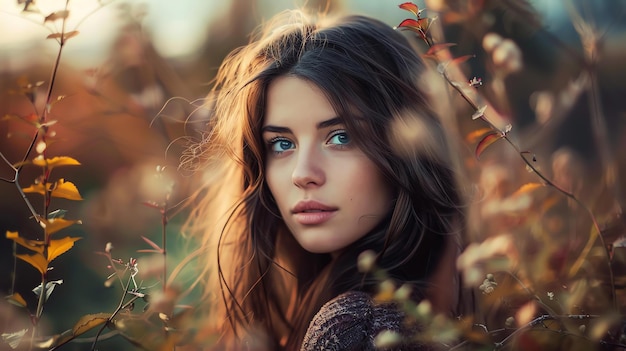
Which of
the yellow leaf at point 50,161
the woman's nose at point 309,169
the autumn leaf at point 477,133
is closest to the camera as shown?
the yellow leaf at point 50,161

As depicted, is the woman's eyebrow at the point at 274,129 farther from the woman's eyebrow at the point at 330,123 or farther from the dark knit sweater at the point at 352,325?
the dark knit sweater at the point at 352,325

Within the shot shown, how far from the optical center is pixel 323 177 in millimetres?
1170

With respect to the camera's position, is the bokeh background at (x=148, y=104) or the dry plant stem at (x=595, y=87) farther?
the bokeh background at (x=148, y=104)

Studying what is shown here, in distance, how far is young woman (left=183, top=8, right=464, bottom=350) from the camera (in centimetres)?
117

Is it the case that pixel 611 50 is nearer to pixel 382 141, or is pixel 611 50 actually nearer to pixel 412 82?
pixel 412 82

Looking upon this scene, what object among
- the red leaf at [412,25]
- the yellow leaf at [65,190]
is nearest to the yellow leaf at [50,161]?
the yellow leaf at [65,190]

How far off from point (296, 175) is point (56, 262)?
1.19 metres

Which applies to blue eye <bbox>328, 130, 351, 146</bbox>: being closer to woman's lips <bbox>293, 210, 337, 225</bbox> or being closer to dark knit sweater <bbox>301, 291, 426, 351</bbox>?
woman's lips <bbox>293, 210, 337, 225</bbox>

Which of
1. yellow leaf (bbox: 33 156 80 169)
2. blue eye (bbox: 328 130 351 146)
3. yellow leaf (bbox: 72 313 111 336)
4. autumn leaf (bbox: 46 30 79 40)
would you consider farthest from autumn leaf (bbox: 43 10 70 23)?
blue eye (bbox: 328 130 351 146)

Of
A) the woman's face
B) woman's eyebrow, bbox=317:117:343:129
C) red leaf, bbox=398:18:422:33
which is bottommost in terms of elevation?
the woman's face

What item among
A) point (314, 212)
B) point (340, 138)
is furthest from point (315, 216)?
point (340, 138)

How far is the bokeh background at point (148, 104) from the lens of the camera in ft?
4.24

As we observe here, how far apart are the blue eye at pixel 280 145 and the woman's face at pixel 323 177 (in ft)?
0.09

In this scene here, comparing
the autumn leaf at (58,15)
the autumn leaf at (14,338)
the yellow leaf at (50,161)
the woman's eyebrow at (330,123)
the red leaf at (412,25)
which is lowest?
the autumn leaf at (14,338)
